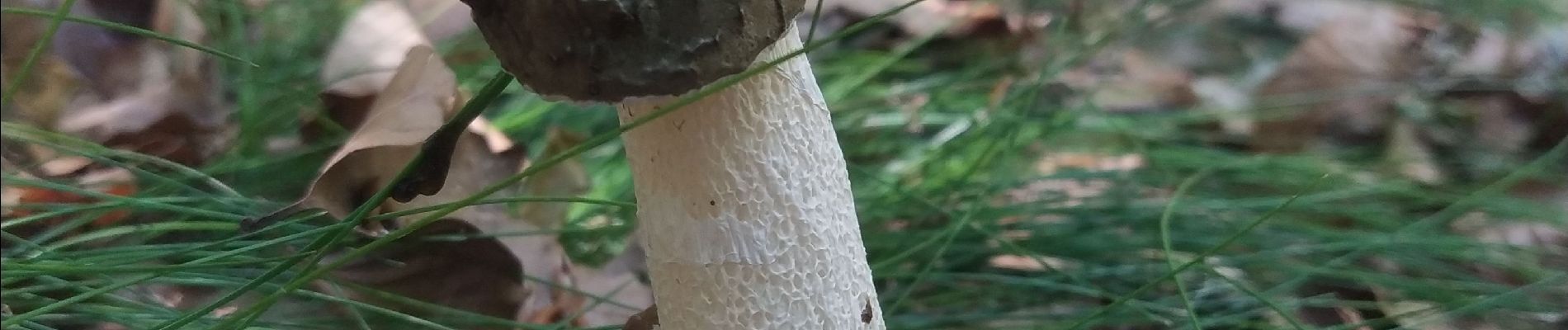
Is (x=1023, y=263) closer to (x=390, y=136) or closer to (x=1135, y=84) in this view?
(x=390, y=136)

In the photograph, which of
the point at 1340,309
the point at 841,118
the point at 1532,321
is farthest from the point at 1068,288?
the point at 841,118

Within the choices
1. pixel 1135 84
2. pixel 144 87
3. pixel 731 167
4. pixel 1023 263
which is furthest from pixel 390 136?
pixel 1135 84

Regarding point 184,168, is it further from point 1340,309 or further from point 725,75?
point 1340,309

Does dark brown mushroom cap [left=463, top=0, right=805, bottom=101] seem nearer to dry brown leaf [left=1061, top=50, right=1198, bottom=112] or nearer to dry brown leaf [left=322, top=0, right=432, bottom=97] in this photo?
dry brown leaf [left=322, top=0, right=432, bottom=97]

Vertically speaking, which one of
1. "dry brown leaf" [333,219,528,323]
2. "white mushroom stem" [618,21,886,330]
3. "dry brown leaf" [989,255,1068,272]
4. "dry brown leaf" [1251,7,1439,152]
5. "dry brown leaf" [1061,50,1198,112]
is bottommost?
"white mushroom stem" [618,21,886,330]

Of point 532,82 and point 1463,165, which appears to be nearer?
point 532,82

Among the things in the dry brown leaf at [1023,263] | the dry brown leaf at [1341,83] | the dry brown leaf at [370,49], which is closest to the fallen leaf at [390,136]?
the dry brown leaf at [370,49]

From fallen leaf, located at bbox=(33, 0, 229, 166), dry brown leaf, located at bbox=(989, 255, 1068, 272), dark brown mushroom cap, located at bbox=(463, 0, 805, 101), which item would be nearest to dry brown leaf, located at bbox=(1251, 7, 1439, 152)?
dry brown leaf, located at bbox=(989, 255, 1068, 272)

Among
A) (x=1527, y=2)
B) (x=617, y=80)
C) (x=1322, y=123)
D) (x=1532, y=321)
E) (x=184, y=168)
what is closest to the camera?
(x=617, y=80)
